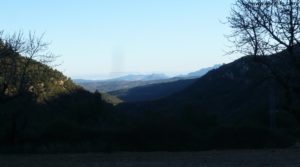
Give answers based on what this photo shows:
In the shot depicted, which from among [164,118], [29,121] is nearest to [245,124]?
[164,118]

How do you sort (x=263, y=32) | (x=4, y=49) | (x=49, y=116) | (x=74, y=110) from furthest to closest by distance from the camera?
(x=74, y=110)
(x=49, y=116)
(x=4, y=49)
(x=263, y=32)

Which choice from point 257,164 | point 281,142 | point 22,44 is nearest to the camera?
point 257,164

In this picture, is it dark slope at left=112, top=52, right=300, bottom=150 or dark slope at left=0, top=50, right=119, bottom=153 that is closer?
dark slope at left=112, top=52, right=300, bottom=150

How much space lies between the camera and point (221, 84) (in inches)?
4225

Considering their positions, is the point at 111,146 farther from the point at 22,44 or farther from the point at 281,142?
the point at 281,142

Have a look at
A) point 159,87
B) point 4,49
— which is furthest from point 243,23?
point 159,87

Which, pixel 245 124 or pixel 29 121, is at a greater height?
pixel 245 124

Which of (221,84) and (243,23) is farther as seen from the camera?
(221,84)

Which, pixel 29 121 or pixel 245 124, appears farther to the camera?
pixel 29 121

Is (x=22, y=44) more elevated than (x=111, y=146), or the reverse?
(x=22, y=44)

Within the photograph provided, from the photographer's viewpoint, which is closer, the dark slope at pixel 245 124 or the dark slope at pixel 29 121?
the dark slope at pixel 245 124

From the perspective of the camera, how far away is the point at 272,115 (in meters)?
44.0

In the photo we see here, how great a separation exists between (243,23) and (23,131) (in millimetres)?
16205

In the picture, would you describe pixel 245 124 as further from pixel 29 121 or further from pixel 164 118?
pixel 29 121
